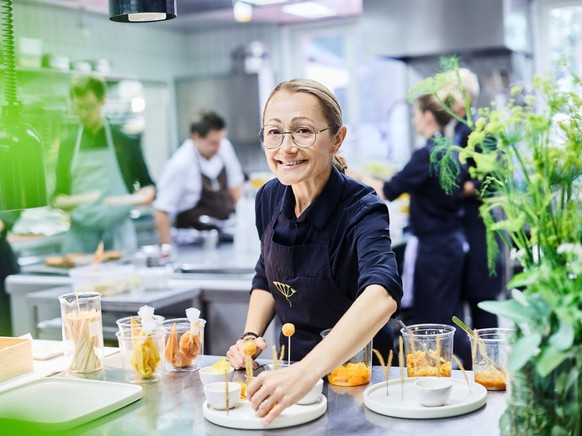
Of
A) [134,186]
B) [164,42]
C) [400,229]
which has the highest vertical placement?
[164,42]

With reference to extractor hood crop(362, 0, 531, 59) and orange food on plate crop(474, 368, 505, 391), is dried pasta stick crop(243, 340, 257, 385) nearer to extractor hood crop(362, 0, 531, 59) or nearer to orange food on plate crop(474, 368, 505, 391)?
orange food on plate crop(474, 368, 505, 391)

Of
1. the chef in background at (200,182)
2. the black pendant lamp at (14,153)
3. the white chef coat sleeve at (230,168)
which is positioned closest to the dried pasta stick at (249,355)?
the black pendant lamp at (14,153)

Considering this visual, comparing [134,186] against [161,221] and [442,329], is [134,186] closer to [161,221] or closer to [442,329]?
[161,221]

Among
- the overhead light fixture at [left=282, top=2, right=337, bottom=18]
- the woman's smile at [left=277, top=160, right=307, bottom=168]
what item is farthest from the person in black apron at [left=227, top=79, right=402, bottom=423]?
the overhead light fixture at [left=282, top=2, right=337, bottom=18]

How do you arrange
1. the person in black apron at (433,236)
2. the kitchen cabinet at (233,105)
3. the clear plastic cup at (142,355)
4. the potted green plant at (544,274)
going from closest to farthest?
1. the potted green plant at (544,274)
2. the clear plastic cup at (142,355)
3. the person in black apron at (433,236)
4. the kitchen cabinet at (233,105)

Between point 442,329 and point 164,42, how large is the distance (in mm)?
7195

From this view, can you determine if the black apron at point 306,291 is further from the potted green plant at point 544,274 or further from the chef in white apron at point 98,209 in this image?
the chef in white apron at point 98,209

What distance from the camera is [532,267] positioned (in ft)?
4.76

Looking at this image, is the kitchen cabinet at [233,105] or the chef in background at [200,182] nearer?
the chef in background at [200,182]

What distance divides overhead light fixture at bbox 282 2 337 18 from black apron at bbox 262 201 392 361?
5690 millimetres

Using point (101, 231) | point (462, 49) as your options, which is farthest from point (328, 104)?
point (462, 49)

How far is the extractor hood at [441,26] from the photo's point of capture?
208 inches

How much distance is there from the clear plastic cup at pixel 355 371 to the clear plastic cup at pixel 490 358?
267 mm

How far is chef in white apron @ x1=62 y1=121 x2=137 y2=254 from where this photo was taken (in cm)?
459
